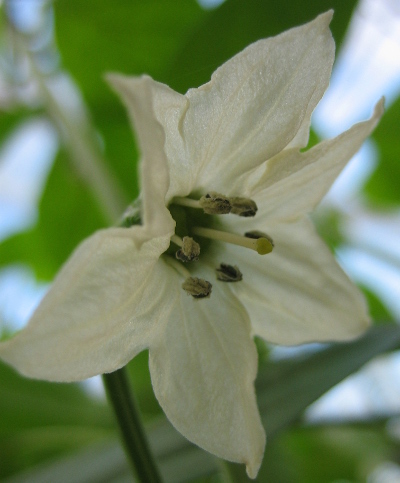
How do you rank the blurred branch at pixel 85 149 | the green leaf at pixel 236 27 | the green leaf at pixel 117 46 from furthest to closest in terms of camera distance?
the green leaf at pixel 117 46 → the blurred branch at pixel 85 149 → the green leaf at pixel 236 27

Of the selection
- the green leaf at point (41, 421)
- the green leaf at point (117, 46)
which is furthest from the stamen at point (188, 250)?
the green leaf at point (117, 46)

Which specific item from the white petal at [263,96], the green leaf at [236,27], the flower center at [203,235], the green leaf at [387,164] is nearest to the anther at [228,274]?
the flower center at [203,235]

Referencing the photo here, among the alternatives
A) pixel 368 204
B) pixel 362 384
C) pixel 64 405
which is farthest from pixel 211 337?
pixel 368 204

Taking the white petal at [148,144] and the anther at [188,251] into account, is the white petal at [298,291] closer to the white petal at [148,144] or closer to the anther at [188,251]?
the anther at [188,251]

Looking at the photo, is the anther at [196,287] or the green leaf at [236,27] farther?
the green leaf at [236,27]

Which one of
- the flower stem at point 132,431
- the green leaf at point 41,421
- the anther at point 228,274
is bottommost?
the green leaf at point 41,421

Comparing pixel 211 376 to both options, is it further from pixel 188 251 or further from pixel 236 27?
pixel 236 27

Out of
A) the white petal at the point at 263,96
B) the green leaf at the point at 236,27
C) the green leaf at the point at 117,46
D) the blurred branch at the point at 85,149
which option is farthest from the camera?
the green leaf at the point at 117,46

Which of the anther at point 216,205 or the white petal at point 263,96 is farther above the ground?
the white petal at point 263,96
